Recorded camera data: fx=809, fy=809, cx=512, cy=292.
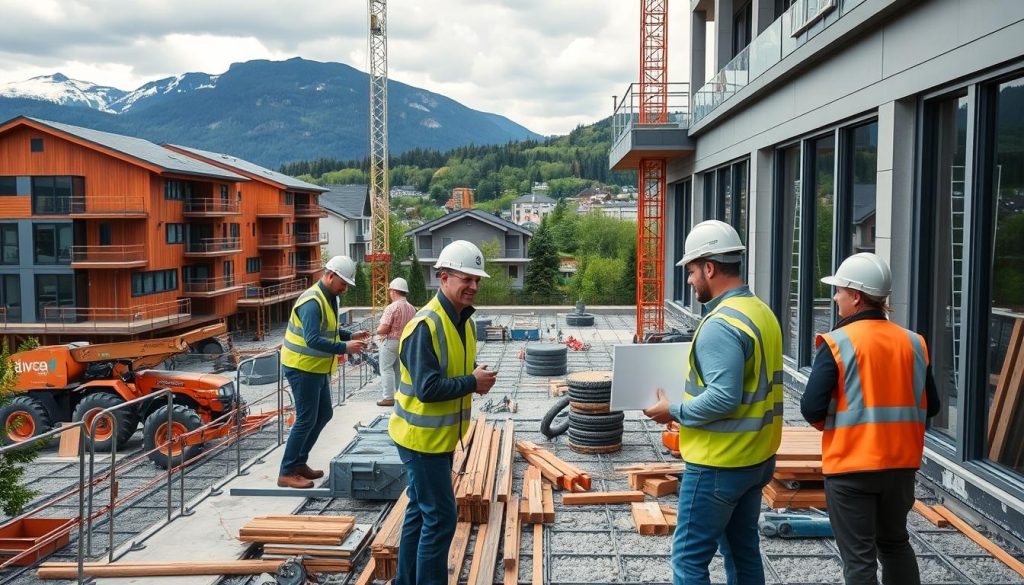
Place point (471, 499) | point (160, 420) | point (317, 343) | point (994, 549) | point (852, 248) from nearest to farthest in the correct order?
1. point (994, 549)
2. point (471, 499)
3. point (317, 343)
4. point (852, 248)
5. point (160, 420)

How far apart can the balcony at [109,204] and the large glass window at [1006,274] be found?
38.4m

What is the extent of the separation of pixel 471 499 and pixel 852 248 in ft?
22.6

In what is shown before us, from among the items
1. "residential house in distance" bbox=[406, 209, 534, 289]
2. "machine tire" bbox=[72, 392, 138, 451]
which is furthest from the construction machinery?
"residential house in distance" bbox=[406, 209, 534, 289]

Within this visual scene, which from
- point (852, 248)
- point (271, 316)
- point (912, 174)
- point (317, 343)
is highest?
point (912, 174)

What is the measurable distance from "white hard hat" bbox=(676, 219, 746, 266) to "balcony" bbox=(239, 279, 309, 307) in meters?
48.3

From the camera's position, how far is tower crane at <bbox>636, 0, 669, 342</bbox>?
90.2ft

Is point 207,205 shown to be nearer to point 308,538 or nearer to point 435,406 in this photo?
point 308,538

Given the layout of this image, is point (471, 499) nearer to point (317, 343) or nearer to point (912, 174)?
point (317, 343)

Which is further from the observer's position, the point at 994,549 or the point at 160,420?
the point at 160,420

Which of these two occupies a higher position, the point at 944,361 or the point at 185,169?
the point at 185,169

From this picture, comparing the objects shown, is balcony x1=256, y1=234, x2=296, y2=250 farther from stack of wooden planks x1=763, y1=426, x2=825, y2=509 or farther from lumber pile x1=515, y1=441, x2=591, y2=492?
stack of wooden planks x1=763, y1=426, x2=825, y2=509

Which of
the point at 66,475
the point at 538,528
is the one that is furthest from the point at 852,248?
the point at 66,475

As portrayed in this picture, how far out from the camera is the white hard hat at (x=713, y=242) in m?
4.56

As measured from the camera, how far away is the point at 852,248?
36.8ft
